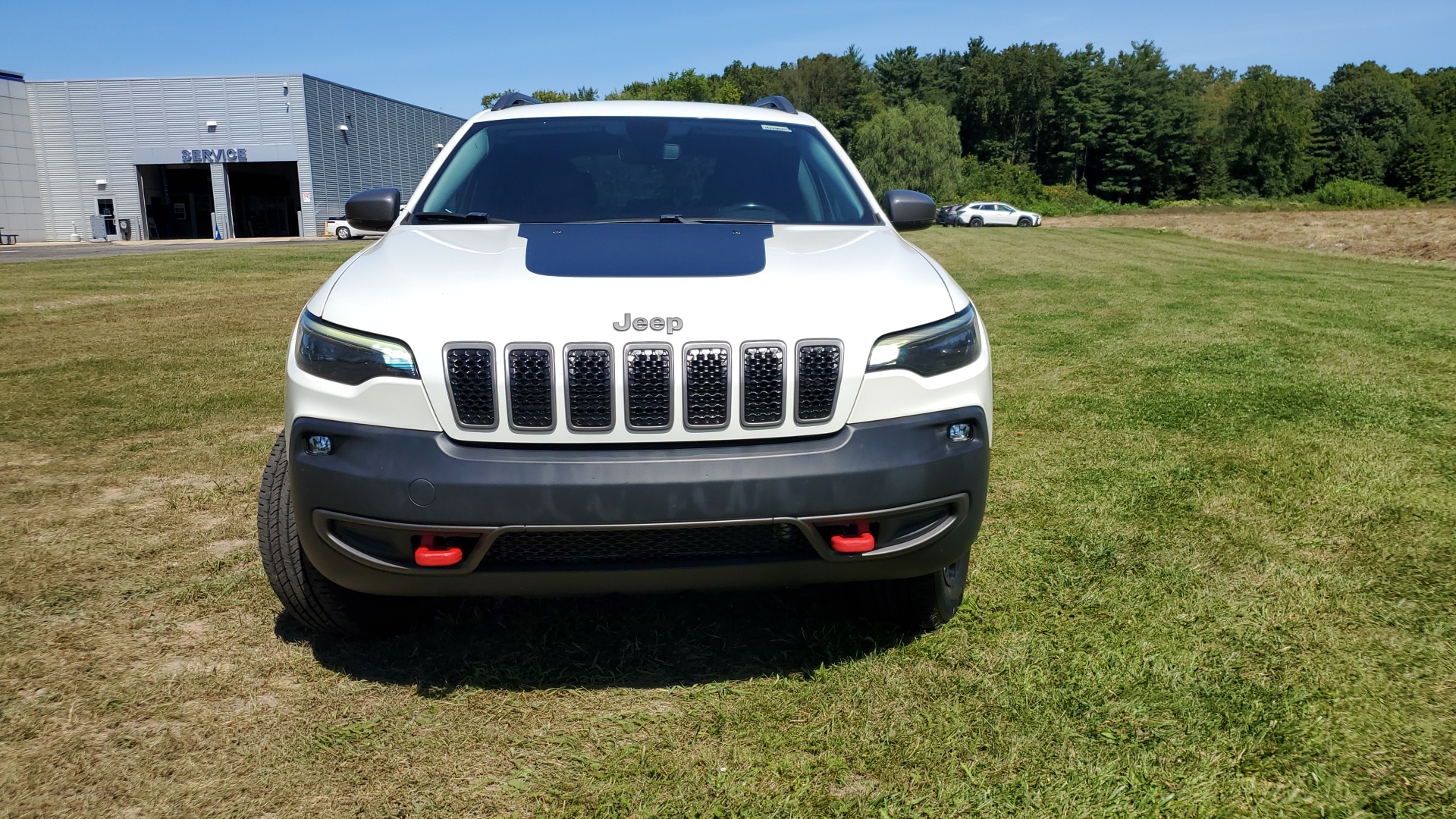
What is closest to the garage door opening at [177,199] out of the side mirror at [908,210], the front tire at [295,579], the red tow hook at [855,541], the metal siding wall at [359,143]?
the metal siding wall at [359,143]

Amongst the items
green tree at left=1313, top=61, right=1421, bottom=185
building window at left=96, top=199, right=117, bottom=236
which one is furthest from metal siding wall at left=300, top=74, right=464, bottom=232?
green tree at left=1313, top=61, right=1421, bottom=185

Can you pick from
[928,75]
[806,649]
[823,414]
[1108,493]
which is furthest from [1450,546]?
[928,75]

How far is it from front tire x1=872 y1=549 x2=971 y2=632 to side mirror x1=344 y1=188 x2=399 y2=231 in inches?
88.1

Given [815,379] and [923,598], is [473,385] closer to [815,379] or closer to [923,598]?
[815,379]

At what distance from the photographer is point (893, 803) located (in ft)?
7.14

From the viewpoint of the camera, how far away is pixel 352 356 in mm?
2367

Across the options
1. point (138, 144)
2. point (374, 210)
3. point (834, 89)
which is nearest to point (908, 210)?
point (374, 210)

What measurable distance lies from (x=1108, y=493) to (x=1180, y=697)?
6.14 feet

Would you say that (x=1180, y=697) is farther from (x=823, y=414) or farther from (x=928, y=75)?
(x=928, y=75)

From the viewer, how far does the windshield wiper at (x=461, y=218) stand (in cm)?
334

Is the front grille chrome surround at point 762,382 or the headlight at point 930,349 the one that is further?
the headlight at point 930,349

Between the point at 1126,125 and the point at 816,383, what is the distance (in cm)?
10141

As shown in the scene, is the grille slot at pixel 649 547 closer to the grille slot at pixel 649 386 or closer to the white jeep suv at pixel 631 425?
the white jeep suv at pixel 631 425

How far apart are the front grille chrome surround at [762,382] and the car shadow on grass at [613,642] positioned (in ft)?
2.82
